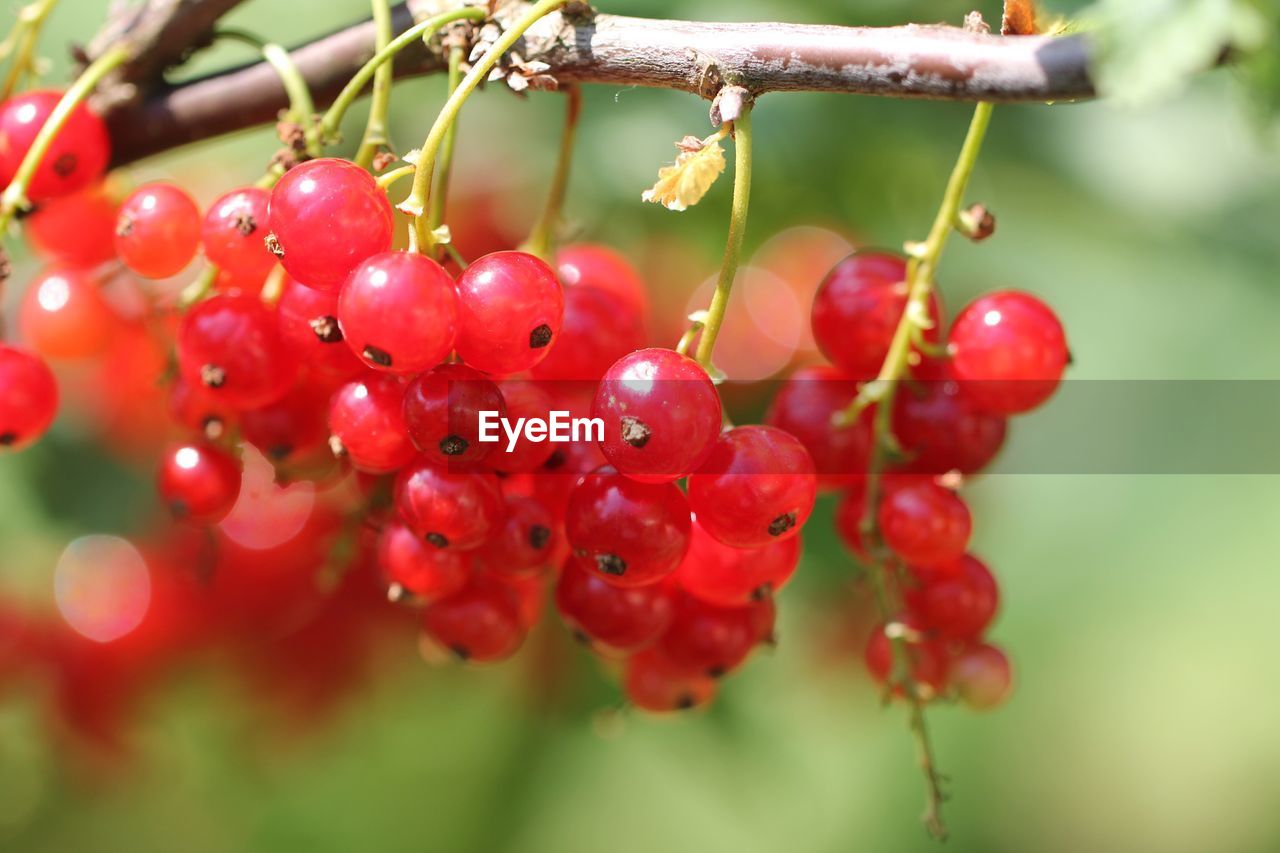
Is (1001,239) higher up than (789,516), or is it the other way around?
(1001,239)

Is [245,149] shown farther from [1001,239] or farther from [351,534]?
[1001,239]

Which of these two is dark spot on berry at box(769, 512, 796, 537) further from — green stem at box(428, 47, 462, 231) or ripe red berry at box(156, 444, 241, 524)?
ripe red berry at box(156, 444, 241, 524)

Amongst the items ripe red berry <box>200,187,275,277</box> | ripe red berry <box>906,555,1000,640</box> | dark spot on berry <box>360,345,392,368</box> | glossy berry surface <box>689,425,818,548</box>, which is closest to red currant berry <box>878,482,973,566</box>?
ripe red berry <box>906,555,1000,640</box>

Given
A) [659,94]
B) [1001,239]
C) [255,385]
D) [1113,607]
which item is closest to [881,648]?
[255,385]

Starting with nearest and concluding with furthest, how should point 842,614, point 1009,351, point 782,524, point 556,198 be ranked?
point 782,524, point 1009,351, point 556,198, point 842,614

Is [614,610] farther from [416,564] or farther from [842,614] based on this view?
[842,614]

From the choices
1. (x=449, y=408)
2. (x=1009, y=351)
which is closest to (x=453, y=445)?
(x=449, y=408)
